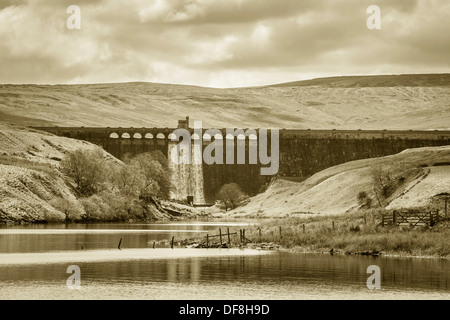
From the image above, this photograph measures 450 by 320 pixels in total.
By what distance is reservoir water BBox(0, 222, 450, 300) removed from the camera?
161ft

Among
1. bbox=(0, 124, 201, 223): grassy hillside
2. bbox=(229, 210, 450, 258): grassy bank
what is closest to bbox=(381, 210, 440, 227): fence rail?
bbox=(229, 210, 450, 258): grassy bank

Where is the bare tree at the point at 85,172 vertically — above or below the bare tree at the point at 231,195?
above

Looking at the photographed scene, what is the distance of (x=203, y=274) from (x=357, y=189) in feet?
243

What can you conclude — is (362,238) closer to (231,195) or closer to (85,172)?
(85,172)

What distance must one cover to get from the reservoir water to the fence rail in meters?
6.98

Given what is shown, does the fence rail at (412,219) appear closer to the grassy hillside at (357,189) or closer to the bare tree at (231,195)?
the grassy hillside at (357,189)

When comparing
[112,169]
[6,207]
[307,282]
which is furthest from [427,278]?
[112,169]

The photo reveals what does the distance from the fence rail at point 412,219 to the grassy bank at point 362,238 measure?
0.60m

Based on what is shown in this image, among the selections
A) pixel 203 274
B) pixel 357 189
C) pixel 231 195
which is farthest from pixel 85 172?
Result: pixel 203 274

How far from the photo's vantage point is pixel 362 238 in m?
71.2

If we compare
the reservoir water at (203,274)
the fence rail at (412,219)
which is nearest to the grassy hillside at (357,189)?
the fence rail at (412,219)

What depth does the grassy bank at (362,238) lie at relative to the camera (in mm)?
67875

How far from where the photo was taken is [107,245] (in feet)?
260

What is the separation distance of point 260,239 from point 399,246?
14.8 meters
